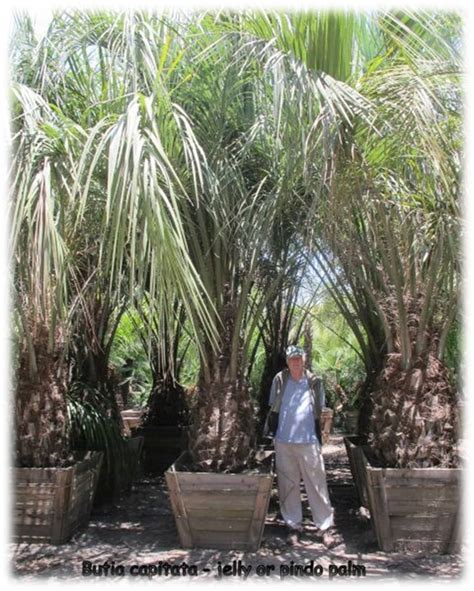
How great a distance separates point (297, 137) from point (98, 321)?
9.88 ft

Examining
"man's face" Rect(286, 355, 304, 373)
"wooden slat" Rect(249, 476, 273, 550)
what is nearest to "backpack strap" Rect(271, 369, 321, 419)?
"man's face" Rect(286, 355, 304, 373)

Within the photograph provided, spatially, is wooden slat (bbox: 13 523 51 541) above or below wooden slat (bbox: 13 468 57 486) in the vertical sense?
below

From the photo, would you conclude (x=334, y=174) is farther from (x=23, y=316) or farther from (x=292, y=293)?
(x=292, y=293)

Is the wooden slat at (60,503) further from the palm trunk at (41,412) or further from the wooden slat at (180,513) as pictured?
the wooden slat at (180,513)

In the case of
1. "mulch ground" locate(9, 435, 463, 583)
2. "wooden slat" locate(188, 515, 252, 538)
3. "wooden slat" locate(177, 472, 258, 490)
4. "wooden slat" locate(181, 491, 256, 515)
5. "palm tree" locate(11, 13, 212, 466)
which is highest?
"palm tree" locate(11, 13, 212, 466)

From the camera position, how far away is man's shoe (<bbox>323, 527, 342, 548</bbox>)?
3957 mm

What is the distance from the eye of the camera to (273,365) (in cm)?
636

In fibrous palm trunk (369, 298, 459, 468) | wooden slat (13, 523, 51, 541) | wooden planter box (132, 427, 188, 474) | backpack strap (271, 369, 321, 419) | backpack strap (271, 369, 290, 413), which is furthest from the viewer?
wooden planter box (132, 427, 188, 474)

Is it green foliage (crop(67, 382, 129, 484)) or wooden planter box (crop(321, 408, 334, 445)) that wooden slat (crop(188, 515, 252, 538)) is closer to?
green foliage (crop(67, 382, 129, 484))

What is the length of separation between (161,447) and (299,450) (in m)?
2.87

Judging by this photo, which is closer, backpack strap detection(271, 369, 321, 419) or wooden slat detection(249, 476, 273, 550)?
wooden slat detection(249, 476, 273, 550)

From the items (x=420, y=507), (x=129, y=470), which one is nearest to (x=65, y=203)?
(x=420, y=507)

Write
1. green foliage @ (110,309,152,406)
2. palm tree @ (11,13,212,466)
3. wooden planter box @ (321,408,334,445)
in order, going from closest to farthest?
1. palm tree @ (11,13,212,466)
2. wooden planter box @ (321,408,334,445)
3. green foliage @ (110,309,152,406)

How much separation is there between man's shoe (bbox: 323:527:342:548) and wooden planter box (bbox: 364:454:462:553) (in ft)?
1.25
